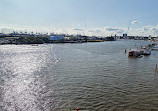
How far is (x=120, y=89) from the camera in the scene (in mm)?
20125

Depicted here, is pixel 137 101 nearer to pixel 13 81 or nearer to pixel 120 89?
pixel 120 89

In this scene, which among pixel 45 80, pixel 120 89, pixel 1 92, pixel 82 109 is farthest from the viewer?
pixel 45 80

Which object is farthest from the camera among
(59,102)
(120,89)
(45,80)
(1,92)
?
(45,80)

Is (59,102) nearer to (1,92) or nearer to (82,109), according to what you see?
(82,109)

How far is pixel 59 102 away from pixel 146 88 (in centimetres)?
1451

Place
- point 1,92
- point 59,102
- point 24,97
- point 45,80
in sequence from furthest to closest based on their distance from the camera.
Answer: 1. point 45,80
2. point 1,92
3. point 24,97
4. point 59,102

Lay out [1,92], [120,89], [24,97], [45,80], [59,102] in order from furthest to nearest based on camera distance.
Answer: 1. [45,80]
2. [120,89]
3. [1,92]
4. [24,97]
5. [59,102]

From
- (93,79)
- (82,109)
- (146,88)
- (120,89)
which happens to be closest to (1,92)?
(82,109)

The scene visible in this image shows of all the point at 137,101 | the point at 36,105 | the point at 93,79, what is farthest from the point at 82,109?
the point at 93,79

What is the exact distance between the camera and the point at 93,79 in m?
24.6

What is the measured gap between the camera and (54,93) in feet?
60.5

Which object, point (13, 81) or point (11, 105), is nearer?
point (11, 105)

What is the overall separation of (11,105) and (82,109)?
8.42 m

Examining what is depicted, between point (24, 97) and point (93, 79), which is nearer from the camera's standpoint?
point (24, 97)
